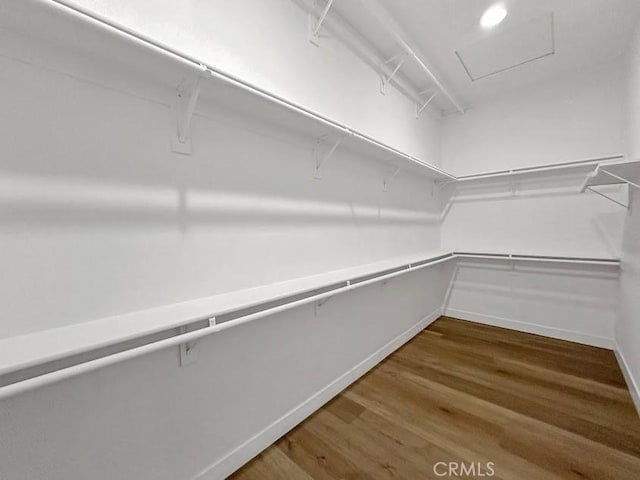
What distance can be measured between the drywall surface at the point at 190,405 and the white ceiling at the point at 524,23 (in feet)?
6.01

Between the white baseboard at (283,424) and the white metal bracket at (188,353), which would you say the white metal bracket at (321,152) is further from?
the white baseboard at (283,424)

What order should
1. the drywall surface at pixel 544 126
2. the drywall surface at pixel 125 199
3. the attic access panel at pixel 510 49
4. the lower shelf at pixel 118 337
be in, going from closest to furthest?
1. the lower shelf at pixel 118 337
2. the drywall surface at pixel 125 199
3. the attic access panel at pixel 510 49
4. the drywall surface at pixel 544 126

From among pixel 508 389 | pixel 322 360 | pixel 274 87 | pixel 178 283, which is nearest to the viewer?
pixel 178 283

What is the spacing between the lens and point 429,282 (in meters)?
2.72

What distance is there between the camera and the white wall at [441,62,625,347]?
2213 mm

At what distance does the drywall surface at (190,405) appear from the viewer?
0.71 meters

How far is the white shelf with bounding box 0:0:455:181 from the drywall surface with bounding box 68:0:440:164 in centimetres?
14

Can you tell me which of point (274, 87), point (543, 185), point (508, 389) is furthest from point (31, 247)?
Answer: point (543, 185)

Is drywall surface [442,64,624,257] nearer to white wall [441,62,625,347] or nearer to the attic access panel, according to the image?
white wall [441,62,625,347]

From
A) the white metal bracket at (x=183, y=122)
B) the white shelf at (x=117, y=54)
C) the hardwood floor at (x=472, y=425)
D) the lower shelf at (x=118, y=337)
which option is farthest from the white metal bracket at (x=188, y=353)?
the white shelf at (x=117, y=54)

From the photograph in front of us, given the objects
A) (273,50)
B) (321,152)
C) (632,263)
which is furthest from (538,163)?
(273,50)

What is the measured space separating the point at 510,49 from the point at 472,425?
8.43 feet

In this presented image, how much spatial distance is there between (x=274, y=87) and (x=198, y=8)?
1.27 feet

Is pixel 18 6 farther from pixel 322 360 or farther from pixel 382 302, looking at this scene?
pixel 382 302
